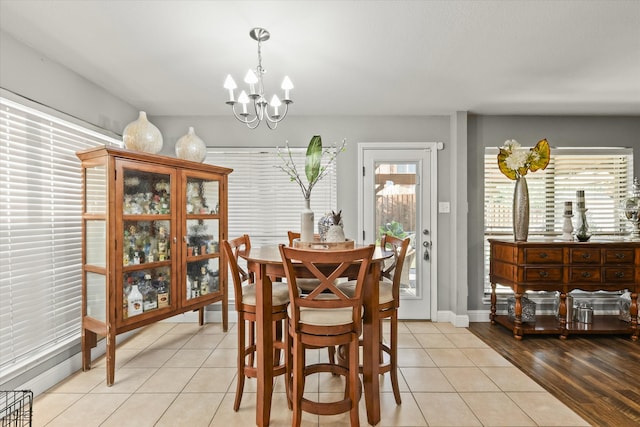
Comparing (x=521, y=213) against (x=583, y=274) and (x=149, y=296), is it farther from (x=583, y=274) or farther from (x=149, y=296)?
(x=149, y=296)

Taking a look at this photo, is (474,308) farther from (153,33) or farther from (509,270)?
(153,33)

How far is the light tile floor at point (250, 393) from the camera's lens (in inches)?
84.2

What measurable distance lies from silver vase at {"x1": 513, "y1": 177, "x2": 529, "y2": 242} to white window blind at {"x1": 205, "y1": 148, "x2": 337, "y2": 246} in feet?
6.46

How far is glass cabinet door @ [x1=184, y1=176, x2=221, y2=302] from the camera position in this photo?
336 centimetres

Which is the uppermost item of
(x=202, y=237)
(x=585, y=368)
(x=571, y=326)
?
(x=202, y=237)

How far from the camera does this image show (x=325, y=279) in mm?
1819

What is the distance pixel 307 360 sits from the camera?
299cm

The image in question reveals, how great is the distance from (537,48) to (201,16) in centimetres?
225

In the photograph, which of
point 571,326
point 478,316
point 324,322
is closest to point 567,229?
point 571,326

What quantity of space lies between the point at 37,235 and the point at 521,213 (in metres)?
4.34

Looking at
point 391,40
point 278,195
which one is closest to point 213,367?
point 278,195

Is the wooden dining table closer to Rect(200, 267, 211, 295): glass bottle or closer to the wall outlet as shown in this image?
Rect(200, 267, 211, 295): glass bottle

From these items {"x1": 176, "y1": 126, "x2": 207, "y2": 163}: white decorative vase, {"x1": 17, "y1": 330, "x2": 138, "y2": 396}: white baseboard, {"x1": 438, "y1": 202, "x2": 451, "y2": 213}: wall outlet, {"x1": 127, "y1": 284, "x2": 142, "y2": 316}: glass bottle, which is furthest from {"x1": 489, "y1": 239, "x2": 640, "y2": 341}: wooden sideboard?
{"x1": 17, "y1": 330, "x2": 138, "y2": 396}: white baseboard

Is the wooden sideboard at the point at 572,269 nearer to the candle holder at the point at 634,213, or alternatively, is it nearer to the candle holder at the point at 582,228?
the candle holder at the point at 582,228
